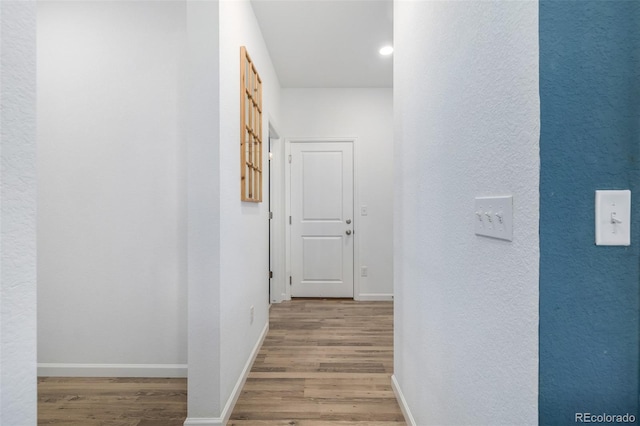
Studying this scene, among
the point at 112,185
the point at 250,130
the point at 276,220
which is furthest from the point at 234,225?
the point at 276,220

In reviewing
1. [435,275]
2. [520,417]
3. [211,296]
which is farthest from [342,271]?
[520,417]

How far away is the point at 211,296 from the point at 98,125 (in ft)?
4.74

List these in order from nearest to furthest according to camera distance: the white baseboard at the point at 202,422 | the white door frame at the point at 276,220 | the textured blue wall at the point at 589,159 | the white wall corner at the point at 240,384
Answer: the textured blue wall at the point at 589,159 < the white baseboard at the point at 202,422 < the white wall corner at the point at 240,384 < the white door frame at the point at 276,220

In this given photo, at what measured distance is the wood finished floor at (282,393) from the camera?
183 centimetres

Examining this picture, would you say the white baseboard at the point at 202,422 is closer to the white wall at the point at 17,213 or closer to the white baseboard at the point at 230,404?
the white baseboard at the point at 230,404

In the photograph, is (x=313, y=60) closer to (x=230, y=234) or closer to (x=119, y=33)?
(x=119, y=33)

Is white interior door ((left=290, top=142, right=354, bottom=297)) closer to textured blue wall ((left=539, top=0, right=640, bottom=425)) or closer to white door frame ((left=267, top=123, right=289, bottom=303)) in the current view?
white door frame ((left=267, top=123, right=289, bottom=303))

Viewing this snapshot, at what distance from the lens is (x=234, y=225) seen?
198cm

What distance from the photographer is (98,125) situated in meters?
2.26

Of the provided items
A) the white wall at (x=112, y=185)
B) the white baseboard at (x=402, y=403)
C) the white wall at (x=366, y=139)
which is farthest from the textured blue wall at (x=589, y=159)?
the white wall at (x=366, y=139)

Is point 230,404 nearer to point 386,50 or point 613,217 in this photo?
point 613,217

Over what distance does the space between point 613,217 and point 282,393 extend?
1.90 meters

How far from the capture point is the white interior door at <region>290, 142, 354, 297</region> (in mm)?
4176

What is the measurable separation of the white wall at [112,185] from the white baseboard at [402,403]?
133cm
